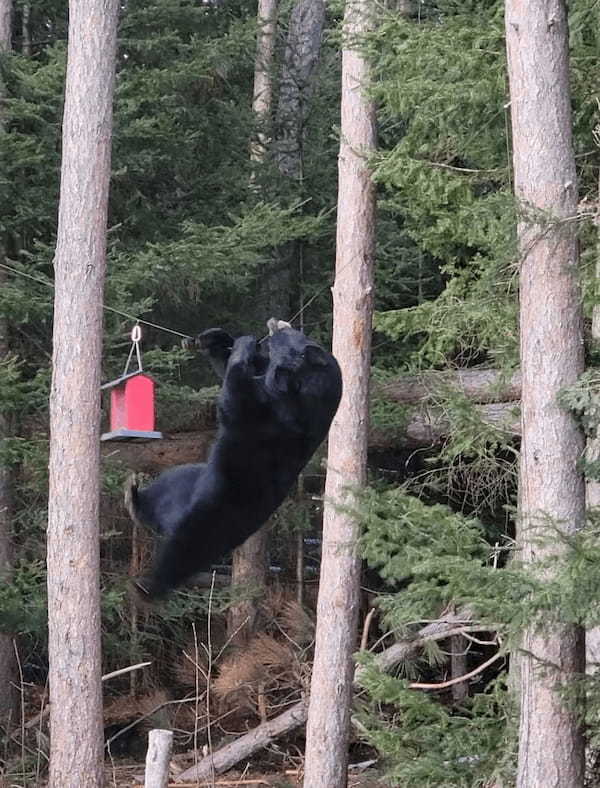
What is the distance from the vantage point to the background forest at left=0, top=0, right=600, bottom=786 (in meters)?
7.06

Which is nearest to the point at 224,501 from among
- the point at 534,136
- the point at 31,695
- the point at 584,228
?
the point at 534,136

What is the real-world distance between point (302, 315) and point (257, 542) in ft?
8.43

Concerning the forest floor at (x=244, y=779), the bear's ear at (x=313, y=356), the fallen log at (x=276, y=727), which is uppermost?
the bear's ear at (x=313, y=356)

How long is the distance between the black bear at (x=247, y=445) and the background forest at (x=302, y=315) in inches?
67.5

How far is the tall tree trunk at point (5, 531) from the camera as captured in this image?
10742 millimetres

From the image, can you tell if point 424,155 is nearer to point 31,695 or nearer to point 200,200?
point 200,200

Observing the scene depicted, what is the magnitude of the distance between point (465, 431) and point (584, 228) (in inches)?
69.4

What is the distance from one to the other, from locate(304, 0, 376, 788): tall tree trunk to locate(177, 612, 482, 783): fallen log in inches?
40.4

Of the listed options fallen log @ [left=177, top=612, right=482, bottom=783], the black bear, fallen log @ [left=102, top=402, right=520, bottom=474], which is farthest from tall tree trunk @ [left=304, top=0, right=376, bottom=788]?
A: the black bear

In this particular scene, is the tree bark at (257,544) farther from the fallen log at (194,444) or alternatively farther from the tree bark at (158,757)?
the tree bark at (158,757)

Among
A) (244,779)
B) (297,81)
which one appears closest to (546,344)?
(244,779)

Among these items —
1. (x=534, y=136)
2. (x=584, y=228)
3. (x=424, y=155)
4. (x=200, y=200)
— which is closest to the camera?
(x=534, y=136)

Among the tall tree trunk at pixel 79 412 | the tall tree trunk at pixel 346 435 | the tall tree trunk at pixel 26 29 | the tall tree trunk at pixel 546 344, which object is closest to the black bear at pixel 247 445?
the tall tree trunk at pixel 546 344

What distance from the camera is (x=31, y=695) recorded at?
490 inches
